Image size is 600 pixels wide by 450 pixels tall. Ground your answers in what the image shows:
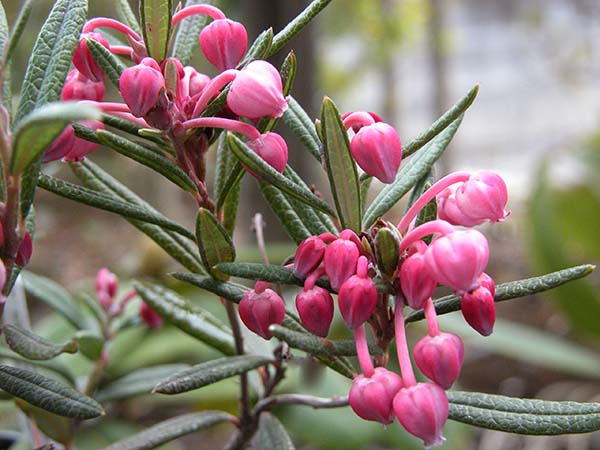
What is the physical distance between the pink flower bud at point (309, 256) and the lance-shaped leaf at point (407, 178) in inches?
4.2

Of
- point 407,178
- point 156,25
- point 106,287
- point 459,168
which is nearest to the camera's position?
point 156,25

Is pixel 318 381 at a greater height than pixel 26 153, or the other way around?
pixel 26 153

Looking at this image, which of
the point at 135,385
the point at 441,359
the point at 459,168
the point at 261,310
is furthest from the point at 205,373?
the point at 459,168

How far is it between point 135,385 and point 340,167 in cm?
42

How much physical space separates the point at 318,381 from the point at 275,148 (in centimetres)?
86

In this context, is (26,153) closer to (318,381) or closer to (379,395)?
(379,395)

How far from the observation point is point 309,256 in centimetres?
41

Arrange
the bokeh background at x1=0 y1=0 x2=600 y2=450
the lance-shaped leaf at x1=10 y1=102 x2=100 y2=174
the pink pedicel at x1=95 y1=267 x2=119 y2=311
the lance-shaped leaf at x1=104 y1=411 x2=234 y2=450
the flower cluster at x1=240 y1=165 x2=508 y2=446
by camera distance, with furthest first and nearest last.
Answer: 1. the bokeh background at x1=0 y1=0 x2=600 y2=450
2. the pink pedicel at x1=95 y1=267 x2=119 y2=311
3. the lance-shaped leaf at x1=104 y1=411 x2=234 y2=450
4. the flower cluster at x1=240 y1=165 x2=508 y2=446
5. the lance-shaped leaf at x1=10 y1=102 x2=100 y2=174

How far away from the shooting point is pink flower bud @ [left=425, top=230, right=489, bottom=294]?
14.3 inches

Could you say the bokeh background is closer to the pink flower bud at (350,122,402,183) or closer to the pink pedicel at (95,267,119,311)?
the pink pedicel at (95,267,119,311)

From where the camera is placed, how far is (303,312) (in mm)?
416

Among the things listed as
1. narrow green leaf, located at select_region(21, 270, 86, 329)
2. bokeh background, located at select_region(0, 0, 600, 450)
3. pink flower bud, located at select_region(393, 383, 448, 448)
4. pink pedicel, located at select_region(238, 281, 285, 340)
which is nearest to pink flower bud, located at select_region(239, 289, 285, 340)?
pink pedicel, located at select_region(238, 281, 285, 340)

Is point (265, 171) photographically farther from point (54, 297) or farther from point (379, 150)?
point (54, 297)

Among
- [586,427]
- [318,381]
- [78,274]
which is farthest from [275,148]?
[78,274]
